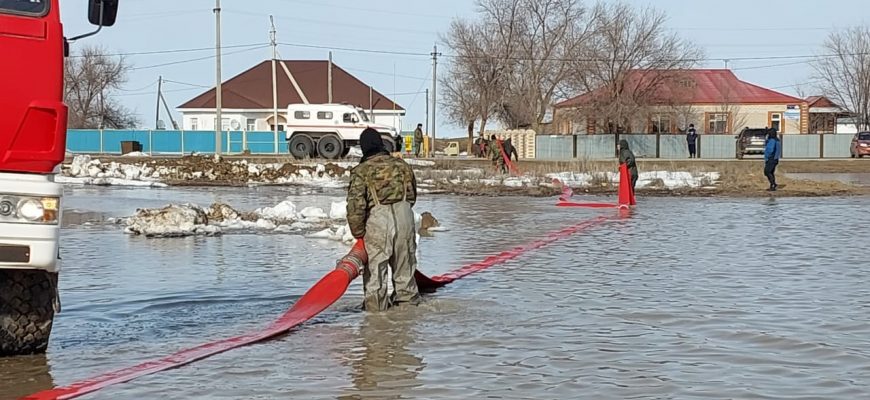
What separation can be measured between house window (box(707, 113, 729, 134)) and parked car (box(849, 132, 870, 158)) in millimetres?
16101

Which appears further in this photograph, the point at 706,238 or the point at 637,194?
the point at 637,194

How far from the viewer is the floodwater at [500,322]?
22.7ft

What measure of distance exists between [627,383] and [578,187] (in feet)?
77.7

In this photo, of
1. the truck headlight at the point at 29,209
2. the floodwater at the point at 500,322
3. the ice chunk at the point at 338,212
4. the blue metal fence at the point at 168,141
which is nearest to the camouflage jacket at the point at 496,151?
the ice chunk at the point at 338,212

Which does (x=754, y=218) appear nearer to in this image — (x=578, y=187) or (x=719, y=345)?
(x=578, y=187)

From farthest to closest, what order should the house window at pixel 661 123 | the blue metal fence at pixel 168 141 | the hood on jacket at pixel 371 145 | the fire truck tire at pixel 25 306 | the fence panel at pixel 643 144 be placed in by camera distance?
1. the blue metal fence at pixel 168 141
2. the house window at pixel 661 123
3. the fence panel at pixel 643 144
4. the hood on jacket at pixel 371 145
5. the fire truck tire at pixel 25 306

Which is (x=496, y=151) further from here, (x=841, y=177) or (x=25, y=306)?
(x=25, y=306)

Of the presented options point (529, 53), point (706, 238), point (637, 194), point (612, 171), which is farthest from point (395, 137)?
point (706, 238)

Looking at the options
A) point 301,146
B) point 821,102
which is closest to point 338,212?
point 301,146

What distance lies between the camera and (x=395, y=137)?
145 feet

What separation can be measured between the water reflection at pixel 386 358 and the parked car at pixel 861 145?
4858cm

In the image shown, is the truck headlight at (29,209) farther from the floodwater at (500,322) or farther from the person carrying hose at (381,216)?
the person carrying hose at (381,216)

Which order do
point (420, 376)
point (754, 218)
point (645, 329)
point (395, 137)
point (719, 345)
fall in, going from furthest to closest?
point (395, 137) → point (754, 218) → point (645, 329) → point (719, 345) → point (420, 376)

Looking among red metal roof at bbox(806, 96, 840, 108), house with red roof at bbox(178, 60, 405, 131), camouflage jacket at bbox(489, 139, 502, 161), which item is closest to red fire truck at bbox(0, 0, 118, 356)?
camouflage jacket at bbox(489, 139, 502, 161)
